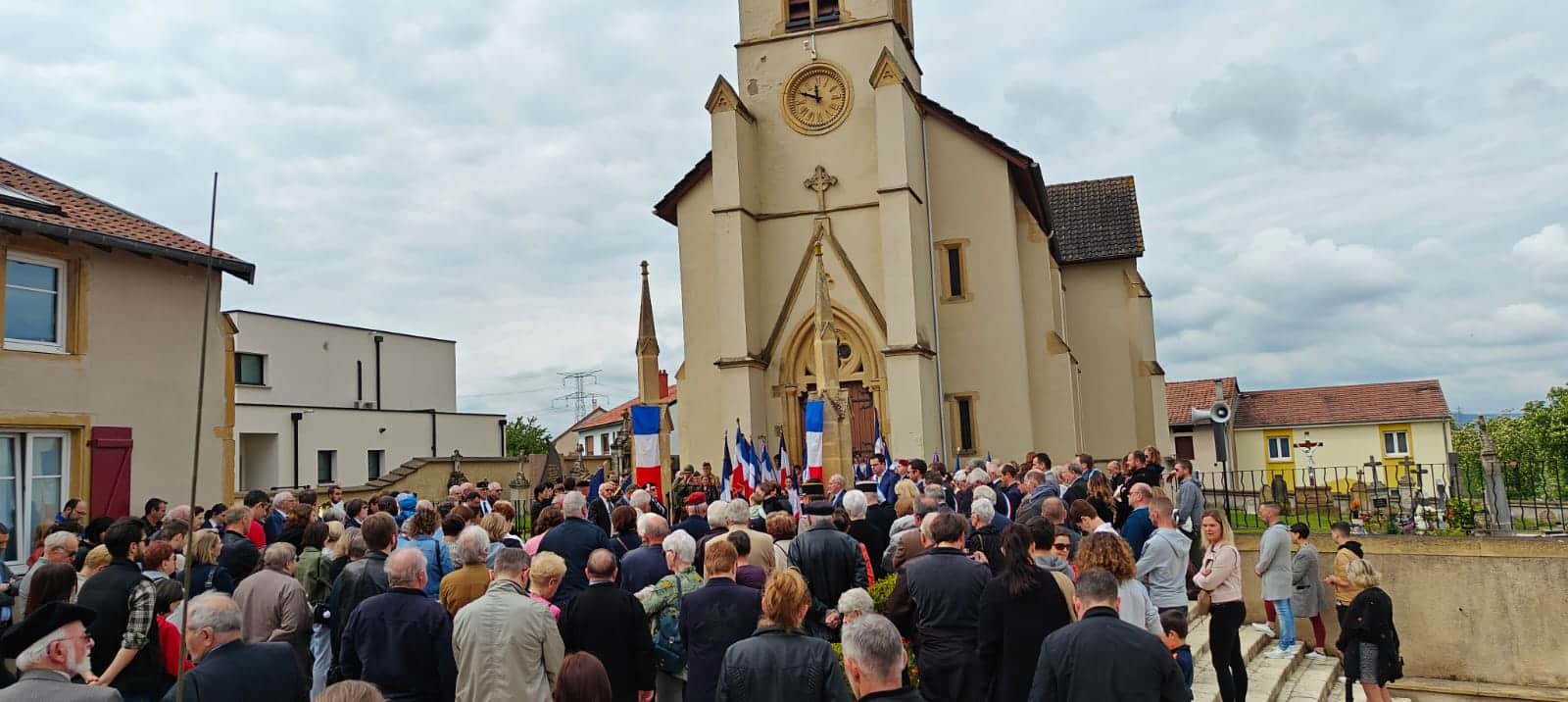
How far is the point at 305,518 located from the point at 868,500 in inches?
199

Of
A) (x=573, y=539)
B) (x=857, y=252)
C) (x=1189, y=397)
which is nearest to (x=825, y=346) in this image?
(x=857, y=252)

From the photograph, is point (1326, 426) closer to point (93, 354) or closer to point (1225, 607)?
point (1225, 607)

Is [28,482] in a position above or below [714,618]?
above

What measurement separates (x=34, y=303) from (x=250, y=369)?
21.8 metres

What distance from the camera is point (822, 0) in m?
26.1

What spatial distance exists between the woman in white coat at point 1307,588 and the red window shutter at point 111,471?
14628 millimetres

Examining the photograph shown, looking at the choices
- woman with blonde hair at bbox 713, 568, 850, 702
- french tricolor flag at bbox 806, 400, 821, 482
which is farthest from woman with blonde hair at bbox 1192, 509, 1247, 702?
french tricolor flag at bbox 806, 400, 821, 482

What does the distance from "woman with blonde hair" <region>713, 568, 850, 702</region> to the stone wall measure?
11326mm

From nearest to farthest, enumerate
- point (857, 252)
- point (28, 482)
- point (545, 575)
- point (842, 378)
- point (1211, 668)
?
1. point (545, 575)
2. point (1211, 668)
3. point (28, 482)
4. point (842, 378)
5. point (857, 252)

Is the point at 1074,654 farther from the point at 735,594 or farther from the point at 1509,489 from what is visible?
the point at 1509,489

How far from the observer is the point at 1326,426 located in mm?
49281

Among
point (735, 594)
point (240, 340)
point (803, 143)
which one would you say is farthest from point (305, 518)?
point (240, 340)

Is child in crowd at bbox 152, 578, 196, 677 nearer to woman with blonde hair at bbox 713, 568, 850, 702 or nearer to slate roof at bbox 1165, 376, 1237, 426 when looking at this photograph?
woman with blonde hair at bbox 713, 568, 850, 702

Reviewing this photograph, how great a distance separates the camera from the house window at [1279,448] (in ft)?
165
